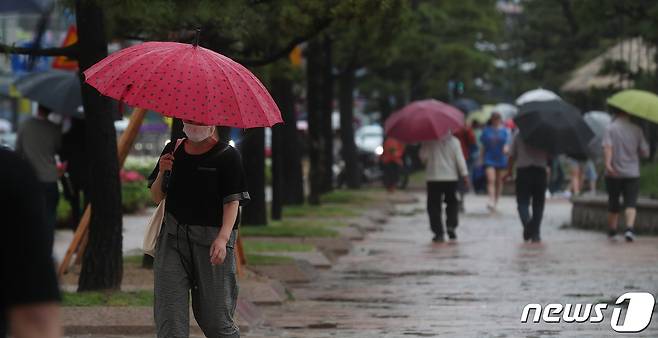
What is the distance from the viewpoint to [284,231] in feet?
61.5

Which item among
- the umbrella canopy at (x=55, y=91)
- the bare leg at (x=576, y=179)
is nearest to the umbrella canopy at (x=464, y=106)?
the bare leg at (x=576, y=179)

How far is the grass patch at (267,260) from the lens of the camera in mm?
14844

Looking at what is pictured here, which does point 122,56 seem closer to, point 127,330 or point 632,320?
point 127,330

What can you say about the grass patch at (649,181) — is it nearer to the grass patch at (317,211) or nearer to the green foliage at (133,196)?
the grass patch at (317,211)

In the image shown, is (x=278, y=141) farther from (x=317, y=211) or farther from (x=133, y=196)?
(x=133, y=196)

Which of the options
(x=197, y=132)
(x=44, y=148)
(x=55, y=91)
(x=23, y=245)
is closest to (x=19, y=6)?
(x=55, y=91)

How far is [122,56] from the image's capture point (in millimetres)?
8180

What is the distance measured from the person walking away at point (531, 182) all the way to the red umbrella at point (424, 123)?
94 centimetres

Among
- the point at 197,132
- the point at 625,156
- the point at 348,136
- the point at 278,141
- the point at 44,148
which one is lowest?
the point at 348,136

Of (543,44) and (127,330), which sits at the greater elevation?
(543,44)

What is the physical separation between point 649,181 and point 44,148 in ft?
40.3

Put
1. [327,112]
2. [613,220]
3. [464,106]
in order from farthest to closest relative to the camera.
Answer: [464,106] < [327,112] < [613,220]

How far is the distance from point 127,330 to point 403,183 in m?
30.6

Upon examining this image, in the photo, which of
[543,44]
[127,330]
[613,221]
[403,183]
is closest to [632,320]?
[127,330]
